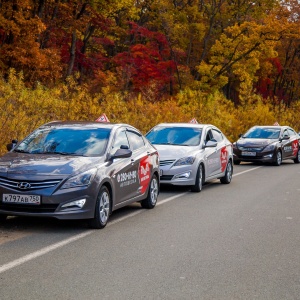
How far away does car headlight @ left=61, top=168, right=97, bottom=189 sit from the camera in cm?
909

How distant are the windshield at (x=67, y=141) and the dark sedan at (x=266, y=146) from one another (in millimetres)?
16318

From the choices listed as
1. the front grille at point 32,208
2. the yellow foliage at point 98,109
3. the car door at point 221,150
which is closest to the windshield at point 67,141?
the front grille at point 32,208

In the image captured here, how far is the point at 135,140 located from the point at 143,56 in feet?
98.0

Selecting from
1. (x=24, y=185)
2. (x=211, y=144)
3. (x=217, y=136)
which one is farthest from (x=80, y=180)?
(x=217, y=136)

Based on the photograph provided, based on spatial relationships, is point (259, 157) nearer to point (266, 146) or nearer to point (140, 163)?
point (266, 146)

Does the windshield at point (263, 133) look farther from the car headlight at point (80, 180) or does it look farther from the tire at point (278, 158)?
the car headlight at point (80, 180)

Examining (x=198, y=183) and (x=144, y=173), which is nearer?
(x=144, y=173)

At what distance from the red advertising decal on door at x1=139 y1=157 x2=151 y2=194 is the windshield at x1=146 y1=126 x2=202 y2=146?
4.43m

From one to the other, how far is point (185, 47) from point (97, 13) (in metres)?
12.3

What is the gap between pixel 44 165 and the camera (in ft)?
30.5

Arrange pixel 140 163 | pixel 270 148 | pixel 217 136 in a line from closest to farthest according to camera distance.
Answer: pixel 140 163 < pixel 217 136 < pixel 270 148

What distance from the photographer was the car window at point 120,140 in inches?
421

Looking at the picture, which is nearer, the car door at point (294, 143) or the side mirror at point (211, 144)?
the side mirror at point (211, 144)

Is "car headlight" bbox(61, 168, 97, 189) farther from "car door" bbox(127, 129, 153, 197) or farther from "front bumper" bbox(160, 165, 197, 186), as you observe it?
"front bumper" bbox(160, 165, 197, 186)
